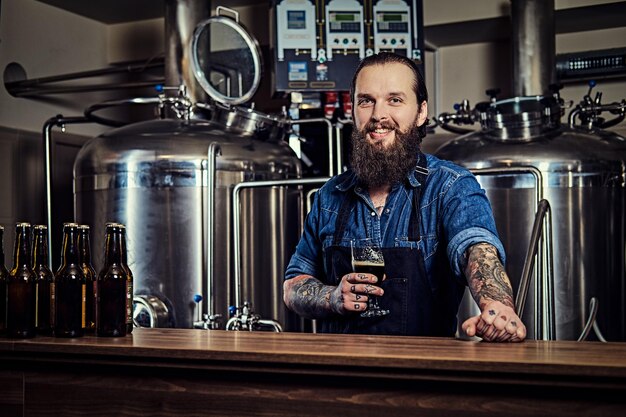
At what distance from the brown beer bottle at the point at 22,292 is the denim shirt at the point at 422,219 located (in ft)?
2.64

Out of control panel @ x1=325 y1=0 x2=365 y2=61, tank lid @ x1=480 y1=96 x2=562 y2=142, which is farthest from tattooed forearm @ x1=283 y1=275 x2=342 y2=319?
control panel @ x1=325 y1=0 x2=365 y2=61

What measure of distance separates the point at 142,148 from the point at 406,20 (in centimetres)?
207

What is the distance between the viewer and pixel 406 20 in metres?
5.76

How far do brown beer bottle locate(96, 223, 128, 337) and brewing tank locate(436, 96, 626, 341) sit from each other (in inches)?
90.9

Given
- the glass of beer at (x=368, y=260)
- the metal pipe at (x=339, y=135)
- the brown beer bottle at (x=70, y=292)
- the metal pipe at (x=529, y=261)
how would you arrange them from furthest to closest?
the metal pipe at (x=339, y=135) → the metal pipe at (x=529, y=261) → the brown beer bottle at (x=70, y=292) → the glass of beer at (x=368, y=260)

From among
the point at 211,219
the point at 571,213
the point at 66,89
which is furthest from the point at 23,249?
the point at 66,89

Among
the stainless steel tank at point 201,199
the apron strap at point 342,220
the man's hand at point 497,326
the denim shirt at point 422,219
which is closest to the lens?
the man's hand at point 497,326

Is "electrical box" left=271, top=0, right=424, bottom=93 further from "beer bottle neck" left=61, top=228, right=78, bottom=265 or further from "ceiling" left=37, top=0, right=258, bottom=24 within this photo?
"beer bottle neck" left=61, top=228, right=78, bottom=265

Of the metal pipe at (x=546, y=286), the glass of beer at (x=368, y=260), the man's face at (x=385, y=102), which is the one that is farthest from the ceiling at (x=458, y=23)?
the glass of beer at (x=368, y=260)

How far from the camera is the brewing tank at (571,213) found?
14.4 ft

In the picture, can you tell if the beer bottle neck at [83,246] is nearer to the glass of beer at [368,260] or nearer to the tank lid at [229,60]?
the glass of beer at [368,260]

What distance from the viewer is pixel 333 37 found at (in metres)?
5.74

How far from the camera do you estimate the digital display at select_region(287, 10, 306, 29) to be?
5.74m

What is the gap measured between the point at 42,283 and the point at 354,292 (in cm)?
88
